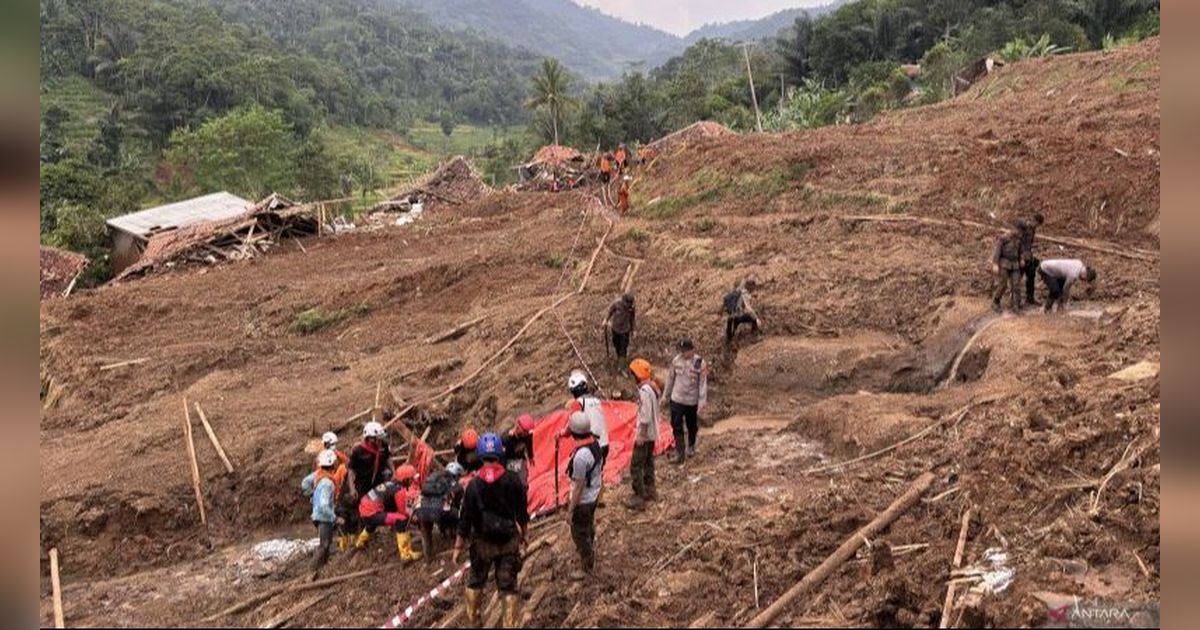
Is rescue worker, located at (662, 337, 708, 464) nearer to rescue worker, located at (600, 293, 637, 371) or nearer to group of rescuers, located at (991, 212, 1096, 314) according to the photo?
rescue worker, located at (600, 293, 637, 371)

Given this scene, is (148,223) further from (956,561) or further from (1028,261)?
(956,561)

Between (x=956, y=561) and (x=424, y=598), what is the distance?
373cm

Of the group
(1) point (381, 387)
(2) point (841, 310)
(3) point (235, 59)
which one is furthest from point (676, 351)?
(3) point (235, 59)

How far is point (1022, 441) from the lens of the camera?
252 inches

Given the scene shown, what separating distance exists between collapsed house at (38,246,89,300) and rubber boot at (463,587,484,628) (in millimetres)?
20778

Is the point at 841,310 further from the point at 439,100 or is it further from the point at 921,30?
the point at 439,100

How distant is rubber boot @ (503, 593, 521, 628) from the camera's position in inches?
217

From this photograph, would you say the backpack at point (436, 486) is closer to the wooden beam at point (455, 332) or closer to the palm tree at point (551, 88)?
the wooden beam at point (455, 332)

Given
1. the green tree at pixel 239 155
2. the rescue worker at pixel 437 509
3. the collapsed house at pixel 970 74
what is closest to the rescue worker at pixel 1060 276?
the rescue worker at pixel 437 509

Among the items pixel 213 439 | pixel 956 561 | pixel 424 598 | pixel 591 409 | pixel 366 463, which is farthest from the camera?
pixel 213 439

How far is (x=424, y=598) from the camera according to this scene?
6039 mm

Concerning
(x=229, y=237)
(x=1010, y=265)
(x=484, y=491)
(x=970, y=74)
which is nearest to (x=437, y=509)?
(x=484, y=491)

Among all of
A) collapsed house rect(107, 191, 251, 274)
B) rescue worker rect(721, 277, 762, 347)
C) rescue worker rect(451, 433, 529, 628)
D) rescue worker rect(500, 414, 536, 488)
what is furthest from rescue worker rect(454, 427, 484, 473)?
collapsed house rect(107, 191, 251, 274)
